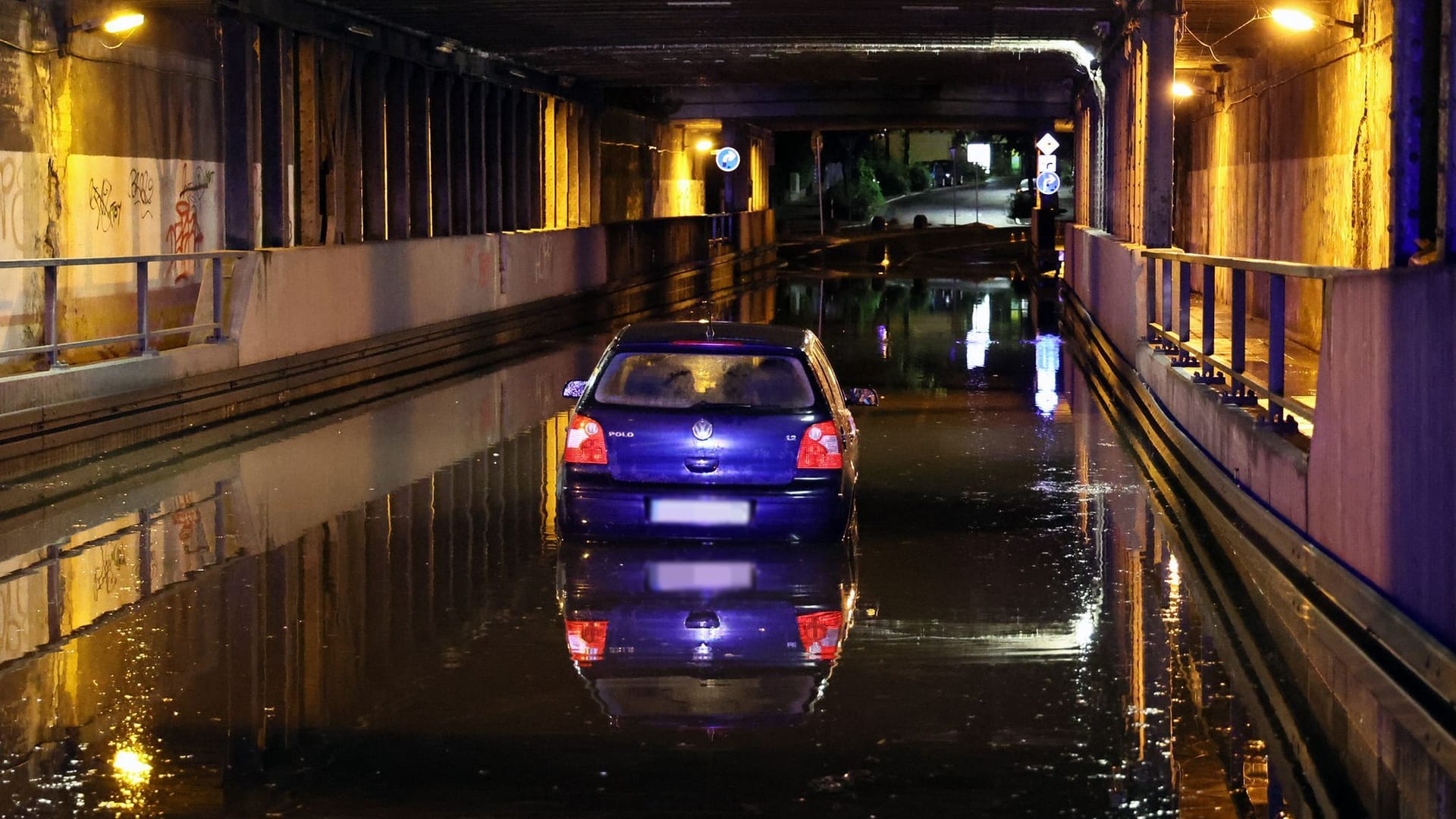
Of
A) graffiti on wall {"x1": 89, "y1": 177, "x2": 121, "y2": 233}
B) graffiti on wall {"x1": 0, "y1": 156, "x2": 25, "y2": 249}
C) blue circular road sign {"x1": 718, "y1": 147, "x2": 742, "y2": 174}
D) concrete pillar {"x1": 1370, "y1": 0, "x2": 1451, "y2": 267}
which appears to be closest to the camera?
concrete pillar {"x1": 1370, "y1": 0, "x2": 1451, "y2": 267}

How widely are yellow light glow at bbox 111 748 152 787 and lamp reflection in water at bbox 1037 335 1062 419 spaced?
1276cm

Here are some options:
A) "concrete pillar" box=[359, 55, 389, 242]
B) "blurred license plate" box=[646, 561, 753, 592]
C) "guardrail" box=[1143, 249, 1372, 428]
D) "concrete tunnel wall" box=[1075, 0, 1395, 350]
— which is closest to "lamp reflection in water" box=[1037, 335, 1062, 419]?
"guardrail" box=[1143, 249, 1372, 428]

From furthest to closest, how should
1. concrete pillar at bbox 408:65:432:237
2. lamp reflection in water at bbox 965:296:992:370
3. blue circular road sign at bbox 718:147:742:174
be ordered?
blue circular road sign at bbox 718:147:742:174 < concrete pillar at bbox 408:65:432:237 < lamp reflection in water at bbox 965:296:992:370

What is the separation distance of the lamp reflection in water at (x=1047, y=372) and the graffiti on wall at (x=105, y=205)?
32.4 ft

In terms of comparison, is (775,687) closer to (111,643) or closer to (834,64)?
(111,643)

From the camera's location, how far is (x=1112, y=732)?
712 cm

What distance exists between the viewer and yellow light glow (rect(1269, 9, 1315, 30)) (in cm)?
1959

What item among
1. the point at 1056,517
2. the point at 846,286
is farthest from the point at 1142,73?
the point at 846,286

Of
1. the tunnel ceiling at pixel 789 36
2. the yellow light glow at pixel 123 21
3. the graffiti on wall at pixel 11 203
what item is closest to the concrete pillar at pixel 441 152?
the tunnel ceiling at pixel 789 36

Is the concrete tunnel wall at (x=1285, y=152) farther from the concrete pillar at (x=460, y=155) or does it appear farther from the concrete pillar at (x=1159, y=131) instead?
the concrete pillar at (x=460, y=155)

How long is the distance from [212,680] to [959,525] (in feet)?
17.7

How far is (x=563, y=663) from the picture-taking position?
827cm

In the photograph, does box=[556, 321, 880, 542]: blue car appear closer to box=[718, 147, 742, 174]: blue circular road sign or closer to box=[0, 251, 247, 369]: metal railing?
box=[0, 251, 247, 369]: metal railing

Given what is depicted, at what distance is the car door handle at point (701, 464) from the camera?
10.8 m
